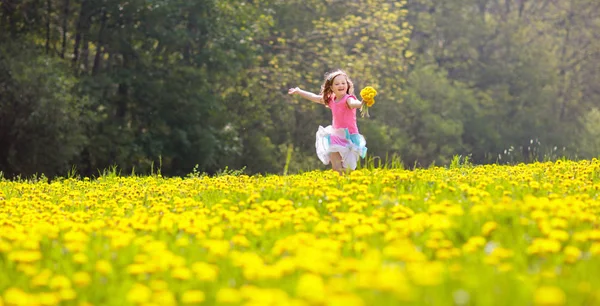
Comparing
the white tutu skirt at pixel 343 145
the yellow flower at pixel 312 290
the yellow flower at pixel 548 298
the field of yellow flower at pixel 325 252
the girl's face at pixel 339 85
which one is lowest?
the white tutu skirt at pixel 343 145

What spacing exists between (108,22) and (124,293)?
21.7 metres

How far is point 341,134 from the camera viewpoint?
10484 mm

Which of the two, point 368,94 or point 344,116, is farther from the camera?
point 344,116

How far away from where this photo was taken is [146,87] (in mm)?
23938

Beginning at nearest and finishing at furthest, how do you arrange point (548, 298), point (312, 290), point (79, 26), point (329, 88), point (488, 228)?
point (548, 298) < point (312, 290) < point (488, 228) < point (329, 88) < point (79, 26)

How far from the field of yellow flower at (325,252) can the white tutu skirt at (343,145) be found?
276 centimetres

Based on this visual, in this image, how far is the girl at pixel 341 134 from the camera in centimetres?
1032

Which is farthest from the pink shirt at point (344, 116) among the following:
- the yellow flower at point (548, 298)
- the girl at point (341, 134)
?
the yellow flower at point (548, 298)

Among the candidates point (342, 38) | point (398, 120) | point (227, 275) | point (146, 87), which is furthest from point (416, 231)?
point (398, 120)

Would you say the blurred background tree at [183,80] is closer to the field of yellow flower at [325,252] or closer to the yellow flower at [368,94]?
the yellow flower at [368,94]

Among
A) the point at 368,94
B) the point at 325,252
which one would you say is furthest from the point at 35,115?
the point at 325,252

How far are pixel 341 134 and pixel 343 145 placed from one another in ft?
0.62

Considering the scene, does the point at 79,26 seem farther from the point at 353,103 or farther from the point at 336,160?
the point at 353,103

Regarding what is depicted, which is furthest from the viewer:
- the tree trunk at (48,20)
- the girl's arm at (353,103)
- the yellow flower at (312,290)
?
the tree trunk at (48,20)
